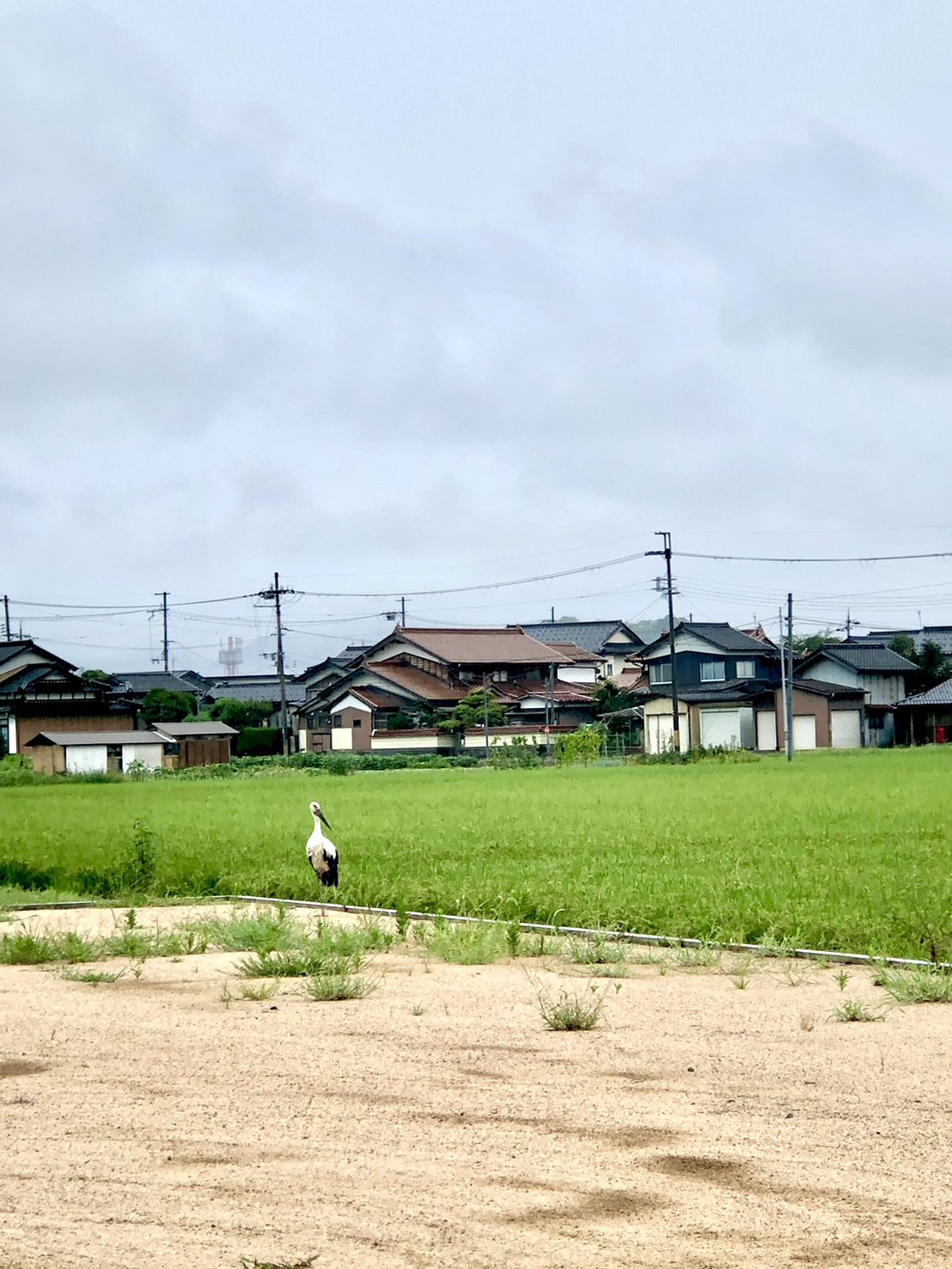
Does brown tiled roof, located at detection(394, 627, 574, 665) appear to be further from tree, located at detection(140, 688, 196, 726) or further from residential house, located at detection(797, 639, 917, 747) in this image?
residential house, located at detection(797, 639, 917, 747)

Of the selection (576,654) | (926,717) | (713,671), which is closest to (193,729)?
(576,654)

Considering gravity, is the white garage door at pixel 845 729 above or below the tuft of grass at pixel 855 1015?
above

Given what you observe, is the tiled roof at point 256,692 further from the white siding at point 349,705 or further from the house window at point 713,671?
the house window at point 713,671

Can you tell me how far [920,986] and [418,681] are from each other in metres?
61.8

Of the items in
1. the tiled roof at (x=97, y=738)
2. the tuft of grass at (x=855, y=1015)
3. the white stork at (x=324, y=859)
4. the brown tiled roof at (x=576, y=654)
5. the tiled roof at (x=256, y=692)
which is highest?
the brown tiled roof at (x=576, y=654)

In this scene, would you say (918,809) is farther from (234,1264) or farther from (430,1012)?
(234,1264)

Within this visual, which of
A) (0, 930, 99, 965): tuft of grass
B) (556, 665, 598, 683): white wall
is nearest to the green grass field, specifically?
(0, 930, 99, 965): tuft of grass

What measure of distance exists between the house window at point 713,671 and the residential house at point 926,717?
9.56 m

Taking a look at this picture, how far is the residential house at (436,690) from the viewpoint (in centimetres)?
6712

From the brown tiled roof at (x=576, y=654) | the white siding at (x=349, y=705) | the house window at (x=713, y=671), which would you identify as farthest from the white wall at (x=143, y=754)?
the house window at (x=713, y=671)

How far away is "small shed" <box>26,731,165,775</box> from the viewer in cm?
5862

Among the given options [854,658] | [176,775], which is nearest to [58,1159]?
[176,775]

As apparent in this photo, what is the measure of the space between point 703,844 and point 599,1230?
48.3ft

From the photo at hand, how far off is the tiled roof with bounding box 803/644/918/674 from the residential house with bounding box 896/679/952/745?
5.42 feet
